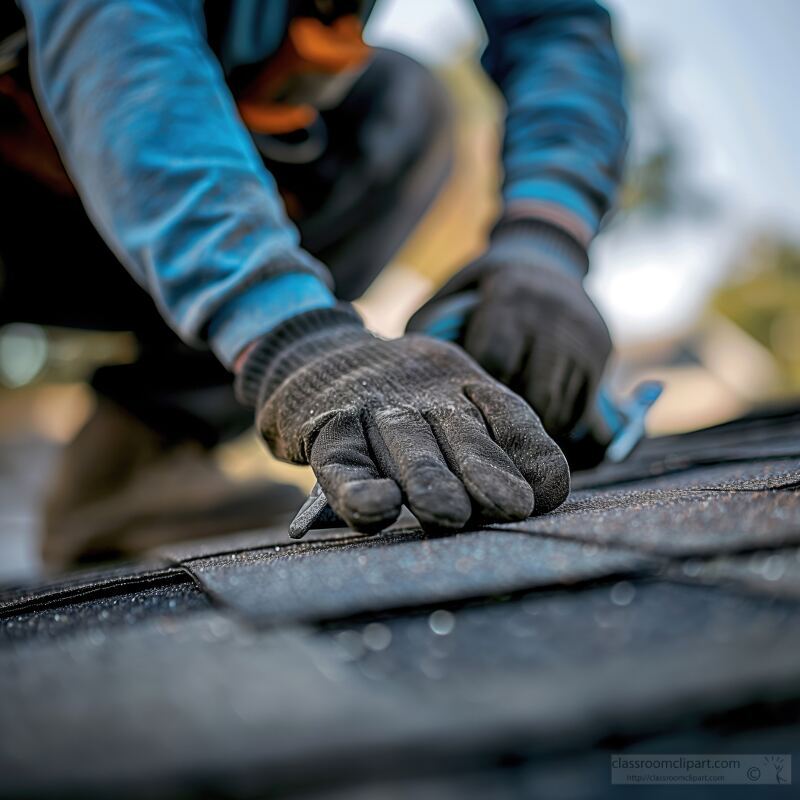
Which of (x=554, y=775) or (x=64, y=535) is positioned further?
(x=64, y=535)

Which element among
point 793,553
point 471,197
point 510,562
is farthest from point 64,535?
point 471,197

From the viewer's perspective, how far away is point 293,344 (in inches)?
45.9

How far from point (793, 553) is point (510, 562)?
222 mm

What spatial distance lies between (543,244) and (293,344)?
2.48ft

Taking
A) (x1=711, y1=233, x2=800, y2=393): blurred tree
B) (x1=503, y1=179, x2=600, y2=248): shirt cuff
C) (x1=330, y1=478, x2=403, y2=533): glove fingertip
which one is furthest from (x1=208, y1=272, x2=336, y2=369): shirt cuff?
(x1=711, y1=233, x2=800, y2=393): blurred tree

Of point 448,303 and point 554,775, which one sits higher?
point 554,775

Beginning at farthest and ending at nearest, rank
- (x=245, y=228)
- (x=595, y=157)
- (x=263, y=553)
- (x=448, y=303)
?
(x=595, y=157), (x=448, y=303), (x=245, y=228), (x=263, y=553)

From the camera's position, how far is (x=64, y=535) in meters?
2.38

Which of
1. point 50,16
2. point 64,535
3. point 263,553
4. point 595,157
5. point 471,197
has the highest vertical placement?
point 50,16

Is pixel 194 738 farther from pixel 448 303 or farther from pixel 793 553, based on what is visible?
pixel 448 303

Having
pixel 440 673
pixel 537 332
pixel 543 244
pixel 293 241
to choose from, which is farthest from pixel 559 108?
pixel 440 673

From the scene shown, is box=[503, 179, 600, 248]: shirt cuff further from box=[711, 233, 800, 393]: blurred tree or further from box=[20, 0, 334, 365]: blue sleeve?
box=[711, 233, 800, 393]: blurred tree

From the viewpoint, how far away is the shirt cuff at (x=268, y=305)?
119 centimetres

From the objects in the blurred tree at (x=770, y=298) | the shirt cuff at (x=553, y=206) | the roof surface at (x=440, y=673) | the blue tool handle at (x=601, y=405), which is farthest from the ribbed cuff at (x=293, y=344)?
the blurred tree at (x=770, y=298)
